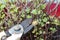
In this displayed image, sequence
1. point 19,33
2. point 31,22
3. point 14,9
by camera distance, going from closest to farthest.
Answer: point 19,33 < point 31,22 < point 14,9

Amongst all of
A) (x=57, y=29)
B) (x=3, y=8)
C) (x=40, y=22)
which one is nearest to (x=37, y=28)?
(x=40, y=22)

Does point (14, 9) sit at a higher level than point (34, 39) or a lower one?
higher

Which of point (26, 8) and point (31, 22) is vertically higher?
point (26, 8)

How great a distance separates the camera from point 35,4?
2215 millimetres

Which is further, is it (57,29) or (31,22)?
(57,29)

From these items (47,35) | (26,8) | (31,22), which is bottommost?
(47,35)

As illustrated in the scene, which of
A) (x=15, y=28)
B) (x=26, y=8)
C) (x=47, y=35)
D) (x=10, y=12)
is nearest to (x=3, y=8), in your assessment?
(x=10, y=12)

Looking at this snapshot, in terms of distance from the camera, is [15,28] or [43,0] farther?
[43,0]

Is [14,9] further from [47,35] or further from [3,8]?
[47,35]

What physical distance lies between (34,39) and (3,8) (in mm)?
514

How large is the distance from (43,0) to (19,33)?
0.53m

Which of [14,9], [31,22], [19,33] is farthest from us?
[14,9]

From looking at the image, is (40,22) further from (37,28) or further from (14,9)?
(14,9)

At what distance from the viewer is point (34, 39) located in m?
2.30
